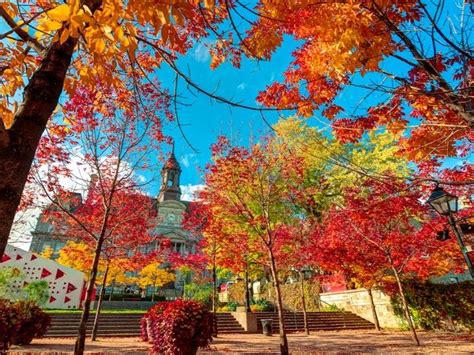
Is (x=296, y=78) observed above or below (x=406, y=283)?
above

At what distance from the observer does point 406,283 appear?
581 inches

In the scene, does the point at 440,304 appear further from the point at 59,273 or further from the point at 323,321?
the point at 59,273

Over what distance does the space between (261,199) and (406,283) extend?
10.5 m

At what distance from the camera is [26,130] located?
167cm

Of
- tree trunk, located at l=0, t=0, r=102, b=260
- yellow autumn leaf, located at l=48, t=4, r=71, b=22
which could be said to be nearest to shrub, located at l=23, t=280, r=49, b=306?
tree trunk, located at l=0, t=0, r=102, b=260

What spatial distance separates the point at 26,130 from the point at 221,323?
15768 millimetres

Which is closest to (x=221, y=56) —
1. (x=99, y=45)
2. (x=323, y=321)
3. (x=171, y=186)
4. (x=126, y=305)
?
(x=99, y=45)

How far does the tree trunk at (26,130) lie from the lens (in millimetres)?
1517

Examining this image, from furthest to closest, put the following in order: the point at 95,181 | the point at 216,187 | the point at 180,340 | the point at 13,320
Result: the point at 216,187 < the point at 95,181 < the point at 13,320 < the point at 180,340

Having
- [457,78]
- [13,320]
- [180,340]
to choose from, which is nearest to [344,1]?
[457,78]

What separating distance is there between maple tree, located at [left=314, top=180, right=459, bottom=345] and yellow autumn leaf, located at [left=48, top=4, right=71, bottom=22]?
10.5m

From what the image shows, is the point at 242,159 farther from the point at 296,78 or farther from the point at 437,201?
the point at 437,201

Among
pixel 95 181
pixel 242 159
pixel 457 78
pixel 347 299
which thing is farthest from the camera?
pixel 347 299

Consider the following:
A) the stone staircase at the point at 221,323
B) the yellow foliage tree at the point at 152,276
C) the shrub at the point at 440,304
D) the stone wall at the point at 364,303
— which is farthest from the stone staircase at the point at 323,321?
the yellow foliage tree at the point at 152,276
